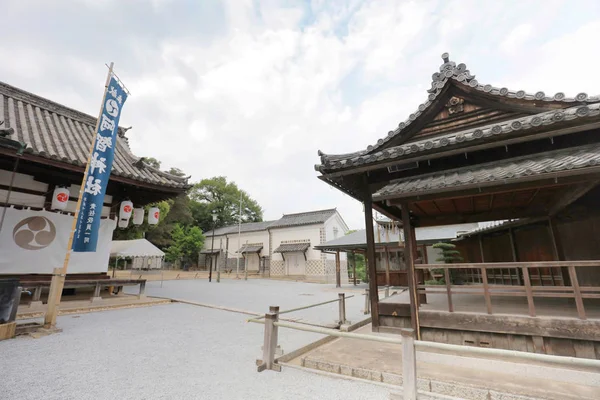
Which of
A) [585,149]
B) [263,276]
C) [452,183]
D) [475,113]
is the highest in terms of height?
[475,113]

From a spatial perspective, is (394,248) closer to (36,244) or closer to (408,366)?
(408,366)

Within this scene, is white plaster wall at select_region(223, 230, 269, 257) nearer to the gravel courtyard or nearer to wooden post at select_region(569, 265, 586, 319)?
the gravel courtyard

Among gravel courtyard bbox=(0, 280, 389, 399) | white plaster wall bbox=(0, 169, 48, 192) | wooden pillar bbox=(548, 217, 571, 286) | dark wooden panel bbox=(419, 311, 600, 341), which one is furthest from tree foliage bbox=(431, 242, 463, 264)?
white plaster wall bbox=(0, 169, 48, 192)

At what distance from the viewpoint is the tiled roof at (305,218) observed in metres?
29.8

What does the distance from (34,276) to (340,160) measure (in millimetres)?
8663

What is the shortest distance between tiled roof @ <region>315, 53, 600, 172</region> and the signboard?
16.4ft

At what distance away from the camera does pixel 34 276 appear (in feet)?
23.9

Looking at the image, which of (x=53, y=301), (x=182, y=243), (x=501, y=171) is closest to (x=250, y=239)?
(x=182, y=243)

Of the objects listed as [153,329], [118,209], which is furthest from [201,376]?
[118,209]

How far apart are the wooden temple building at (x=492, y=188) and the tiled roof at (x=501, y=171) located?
Result: 0.02 metres

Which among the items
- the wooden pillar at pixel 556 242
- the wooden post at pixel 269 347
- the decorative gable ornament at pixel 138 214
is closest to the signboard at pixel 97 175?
the decorative gable ornament at pixel 138 214

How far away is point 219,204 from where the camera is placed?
43188mm

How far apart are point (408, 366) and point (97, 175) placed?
7.07 meters

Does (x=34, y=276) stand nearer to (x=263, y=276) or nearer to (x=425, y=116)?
(x=425, y=116)
